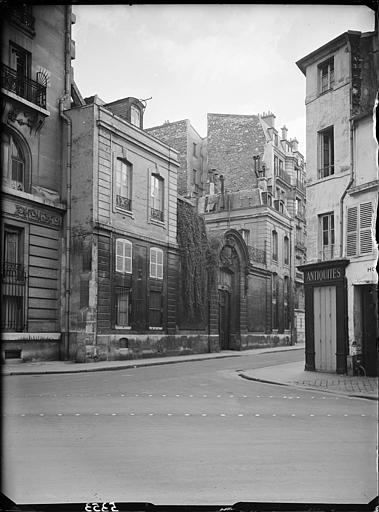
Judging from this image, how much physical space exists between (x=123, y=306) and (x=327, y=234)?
2.68 m

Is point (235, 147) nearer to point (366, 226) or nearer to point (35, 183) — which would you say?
point (366, 226)

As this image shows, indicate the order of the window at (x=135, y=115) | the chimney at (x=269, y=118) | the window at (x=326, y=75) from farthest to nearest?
the chimney at (x=269, y=118), the window at (x=135, y=115), the window at (x=326, y=75)

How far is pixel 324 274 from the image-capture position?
22.5ft

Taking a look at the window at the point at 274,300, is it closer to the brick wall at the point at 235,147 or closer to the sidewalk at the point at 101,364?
the sidewalk at the point at 101,364

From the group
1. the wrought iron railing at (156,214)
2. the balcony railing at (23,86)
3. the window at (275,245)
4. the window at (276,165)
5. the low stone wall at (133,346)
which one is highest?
the balcony railing at (23,86)

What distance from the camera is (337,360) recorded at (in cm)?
832

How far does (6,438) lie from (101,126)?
2944 millimetres

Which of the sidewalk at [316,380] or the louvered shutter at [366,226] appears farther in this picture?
the sidewalk at [316,380]

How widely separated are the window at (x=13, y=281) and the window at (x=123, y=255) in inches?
39.9

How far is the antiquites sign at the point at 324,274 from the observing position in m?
6.48

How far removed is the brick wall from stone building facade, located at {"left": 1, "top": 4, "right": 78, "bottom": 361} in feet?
4.70

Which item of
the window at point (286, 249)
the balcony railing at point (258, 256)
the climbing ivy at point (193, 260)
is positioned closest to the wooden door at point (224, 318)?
the climbing ivy at point (193, 260)

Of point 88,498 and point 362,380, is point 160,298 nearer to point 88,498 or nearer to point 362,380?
point 88,498

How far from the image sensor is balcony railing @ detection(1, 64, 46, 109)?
425cm
